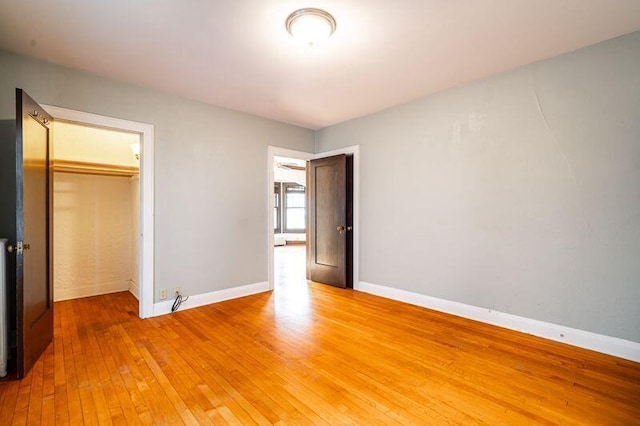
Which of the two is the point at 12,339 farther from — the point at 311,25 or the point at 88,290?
the point at 311,25

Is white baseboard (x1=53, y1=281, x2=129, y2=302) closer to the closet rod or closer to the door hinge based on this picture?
the closet rod

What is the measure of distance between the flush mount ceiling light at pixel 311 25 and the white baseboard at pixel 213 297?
10.3 feet

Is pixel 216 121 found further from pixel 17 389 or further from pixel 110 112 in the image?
pixel 17 389

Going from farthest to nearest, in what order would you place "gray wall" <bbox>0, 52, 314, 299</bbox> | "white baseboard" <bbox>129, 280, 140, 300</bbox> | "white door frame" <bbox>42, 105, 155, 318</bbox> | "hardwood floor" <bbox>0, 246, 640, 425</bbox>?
"white baseboard" <bbox>129, 280, 140, 300</bbox>, "white door frame" <bbox>42, 105, 155, 318</bbox>, "gray wall" <bbox>0, 52, 314, 299</bbox>, "hardwood floor" <bbox>0, 246, 640, 425</bbox>

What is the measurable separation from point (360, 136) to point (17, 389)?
4336 millimetres

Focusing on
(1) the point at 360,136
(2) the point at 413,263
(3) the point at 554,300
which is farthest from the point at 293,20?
(3) the point at 554,300

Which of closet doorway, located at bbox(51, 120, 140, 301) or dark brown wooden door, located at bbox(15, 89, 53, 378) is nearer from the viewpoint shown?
dark brown wooden door, located at bbox(15, 89, 53, 378)

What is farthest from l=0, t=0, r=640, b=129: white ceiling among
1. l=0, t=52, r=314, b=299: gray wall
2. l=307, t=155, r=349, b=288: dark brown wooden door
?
l=307, t=155, r=349, b=288: dark brown wooden door

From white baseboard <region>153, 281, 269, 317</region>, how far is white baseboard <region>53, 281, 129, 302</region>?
143 cm

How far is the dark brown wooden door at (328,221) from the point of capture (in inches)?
180

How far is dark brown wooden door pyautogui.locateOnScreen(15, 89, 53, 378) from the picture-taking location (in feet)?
6.95

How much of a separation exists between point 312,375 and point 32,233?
249cm

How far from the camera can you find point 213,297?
12.6 ft

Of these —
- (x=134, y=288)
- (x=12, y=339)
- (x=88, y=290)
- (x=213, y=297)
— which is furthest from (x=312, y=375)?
(x=88, y=290)
